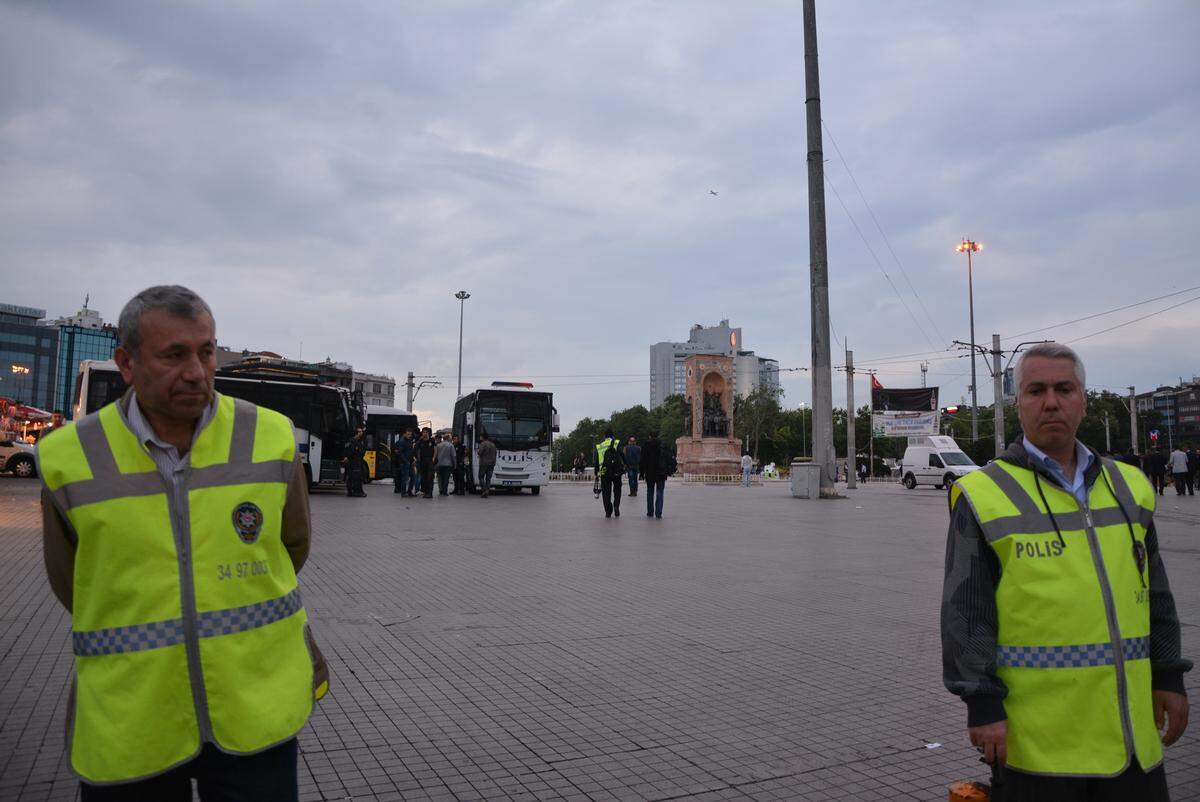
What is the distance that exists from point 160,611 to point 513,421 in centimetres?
2502

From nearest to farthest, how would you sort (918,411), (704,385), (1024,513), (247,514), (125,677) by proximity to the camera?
(125,677) → (247,514) → (1024,513) → (918,411) → (704,385)

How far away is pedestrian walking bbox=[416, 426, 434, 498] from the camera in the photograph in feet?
78.7

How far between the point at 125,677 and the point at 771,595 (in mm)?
7178

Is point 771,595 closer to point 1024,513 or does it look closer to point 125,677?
point 1024,513

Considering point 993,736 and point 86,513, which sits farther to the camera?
point 993,736

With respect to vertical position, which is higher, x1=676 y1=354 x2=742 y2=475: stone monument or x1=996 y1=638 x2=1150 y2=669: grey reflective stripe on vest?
x1=676 y1=354 x2=742 y2=475: stone monument

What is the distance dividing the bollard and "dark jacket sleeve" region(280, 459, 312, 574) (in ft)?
6.44

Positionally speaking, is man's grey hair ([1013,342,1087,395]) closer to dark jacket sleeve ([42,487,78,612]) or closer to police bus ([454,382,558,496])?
dark jacket sleeve ([42,487,78,612])

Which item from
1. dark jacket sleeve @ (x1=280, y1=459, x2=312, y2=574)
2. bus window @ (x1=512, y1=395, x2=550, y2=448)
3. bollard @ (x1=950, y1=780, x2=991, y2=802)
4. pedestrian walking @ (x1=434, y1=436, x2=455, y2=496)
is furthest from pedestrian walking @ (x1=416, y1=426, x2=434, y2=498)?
bollard @ (x1=950, y1=780, x2=991, y2=802)

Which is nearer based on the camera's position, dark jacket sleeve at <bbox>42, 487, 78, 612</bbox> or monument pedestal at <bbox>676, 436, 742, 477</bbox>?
dark jacket sleeve at <bbox>42, 487, 78, 612</bbox>

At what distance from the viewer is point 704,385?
56938 millimetres

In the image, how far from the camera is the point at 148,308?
7.57 ft

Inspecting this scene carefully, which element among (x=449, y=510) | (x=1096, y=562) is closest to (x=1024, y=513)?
(x=1096, y=562)

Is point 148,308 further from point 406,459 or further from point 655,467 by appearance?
point 406,459
